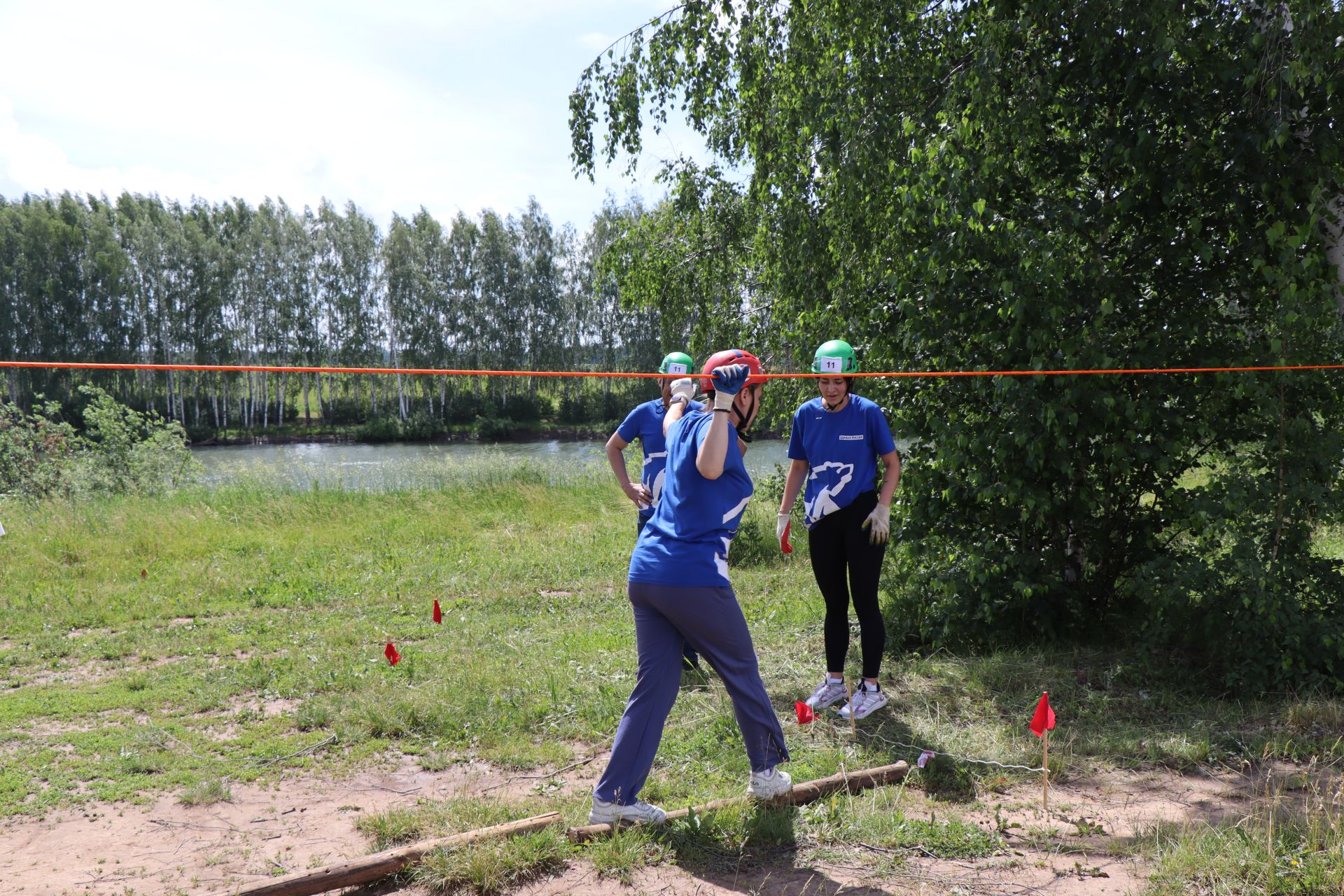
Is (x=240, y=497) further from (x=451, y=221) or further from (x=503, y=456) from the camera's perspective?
(x=451, y=221)

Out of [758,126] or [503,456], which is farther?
[503,456]

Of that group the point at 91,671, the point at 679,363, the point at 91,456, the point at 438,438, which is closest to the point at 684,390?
the point at 679,363

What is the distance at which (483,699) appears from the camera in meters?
5.00

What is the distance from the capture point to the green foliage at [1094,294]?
4.70 m

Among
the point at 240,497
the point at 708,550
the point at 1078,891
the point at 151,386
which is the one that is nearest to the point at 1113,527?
the point at 1078,891

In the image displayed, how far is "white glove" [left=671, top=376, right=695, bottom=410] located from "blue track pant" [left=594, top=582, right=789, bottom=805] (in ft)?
4.30

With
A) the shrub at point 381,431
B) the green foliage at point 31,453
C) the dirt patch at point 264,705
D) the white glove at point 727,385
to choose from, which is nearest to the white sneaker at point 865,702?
the white glove at point 727,385

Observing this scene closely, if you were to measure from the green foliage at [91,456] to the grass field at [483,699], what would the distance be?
4.66 metres

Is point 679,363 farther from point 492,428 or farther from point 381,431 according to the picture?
point 381,431

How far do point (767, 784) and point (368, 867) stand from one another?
4.88ft

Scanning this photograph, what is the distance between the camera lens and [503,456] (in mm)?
16453

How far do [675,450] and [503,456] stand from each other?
13.4 metres

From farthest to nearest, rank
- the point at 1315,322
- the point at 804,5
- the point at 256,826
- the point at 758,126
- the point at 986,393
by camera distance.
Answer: the point at 758,126 < the point at 804,5 < the point at 986,393 < the point at 1315,322 < the point at 256,826

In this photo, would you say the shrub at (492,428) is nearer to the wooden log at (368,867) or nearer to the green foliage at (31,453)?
the green foliage at (31,453)
